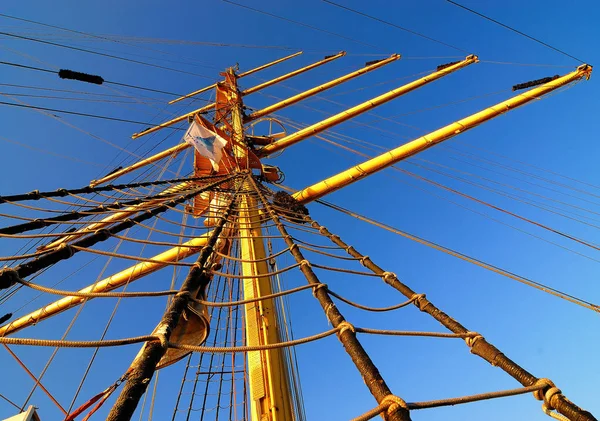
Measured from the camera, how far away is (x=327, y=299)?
2.47 m

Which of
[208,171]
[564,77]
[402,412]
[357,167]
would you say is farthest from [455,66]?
[402,412]

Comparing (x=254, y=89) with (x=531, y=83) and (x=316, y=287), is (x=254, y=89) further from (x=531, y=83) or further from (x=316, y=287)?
(x=316, y=287)

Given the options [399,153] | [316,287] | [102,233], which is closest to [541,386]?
[316,287]

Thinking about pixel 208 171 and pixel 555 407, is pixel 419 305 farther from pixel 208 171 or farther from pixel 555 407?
pixel 208 171

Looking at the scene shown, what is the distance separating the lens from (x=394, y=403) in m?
1.39

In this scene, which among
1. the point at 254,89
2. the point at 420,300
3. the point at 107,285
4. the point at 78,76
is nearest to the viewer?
the point at 420,300

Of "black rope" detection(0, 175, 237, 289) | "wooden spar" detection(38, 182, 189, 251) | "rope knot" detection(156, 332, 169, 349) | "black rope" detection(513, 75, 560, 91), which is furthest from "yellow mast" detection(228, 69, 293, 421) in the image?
"black rope" detection(513, 75, 560, 91)

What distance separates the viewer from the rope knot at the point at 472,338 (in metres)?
2.20

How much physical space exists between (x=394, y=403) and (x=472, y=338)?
1.04 m

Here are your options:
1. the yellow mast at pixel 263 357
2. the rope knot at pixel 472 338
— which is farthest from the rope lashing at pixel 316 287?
the rope knot at pixel 472 338

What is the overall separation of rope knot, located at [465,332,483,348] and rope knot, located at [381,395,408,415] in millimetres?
975

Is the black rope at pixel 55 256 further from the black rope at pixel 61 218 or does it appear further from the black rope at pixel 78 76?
the black rope at pixel 78 76

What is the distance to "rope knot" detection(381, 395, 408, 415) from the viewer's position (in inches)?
54.2

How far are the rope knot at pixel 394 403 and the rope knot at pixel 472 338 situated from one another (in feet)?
3.20
